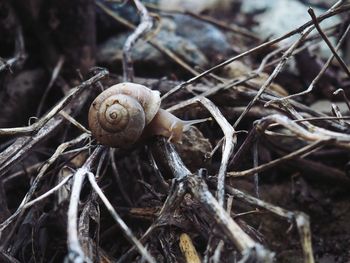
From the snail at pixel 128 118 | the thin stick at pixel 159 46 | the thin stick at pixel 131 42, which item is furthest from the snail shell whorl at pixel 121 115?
the thin stick at pixel 159 46

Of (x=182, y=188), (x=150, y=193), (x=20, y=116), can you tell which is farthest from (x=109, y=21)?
(x=182, y=188)

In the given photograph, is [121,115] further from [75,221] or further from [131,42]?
[131,42]

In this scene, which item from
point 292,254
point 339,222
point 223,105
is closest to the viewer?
point 292,254

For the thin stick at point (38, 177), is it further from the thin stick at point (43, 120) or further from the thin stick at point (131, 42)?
the thin stick at point (131, 42)

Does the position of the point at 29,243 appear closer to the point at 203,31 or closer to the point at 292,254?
the point at 292,254

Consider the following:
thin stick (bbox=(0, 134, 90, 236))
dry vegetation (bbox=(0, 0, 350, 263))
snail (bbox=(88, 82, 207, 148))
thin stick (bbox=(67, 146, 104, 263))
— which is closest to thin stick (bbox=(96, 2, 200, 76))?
dry vegetation (bbox=(0, 0, 350, 263))

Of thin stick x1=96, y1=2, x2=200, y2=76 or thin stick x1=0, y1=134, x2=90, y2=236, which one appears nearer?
thin stick x1=0, y1=134, x2=90, y2=236

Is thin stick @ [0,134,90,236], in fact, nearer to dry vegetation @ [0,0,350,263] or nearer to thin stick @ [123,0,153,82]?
dry vegetation @ [0,0,350,263]

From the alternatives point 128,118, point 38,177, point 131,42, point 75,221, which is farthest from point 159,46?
point 75,221
